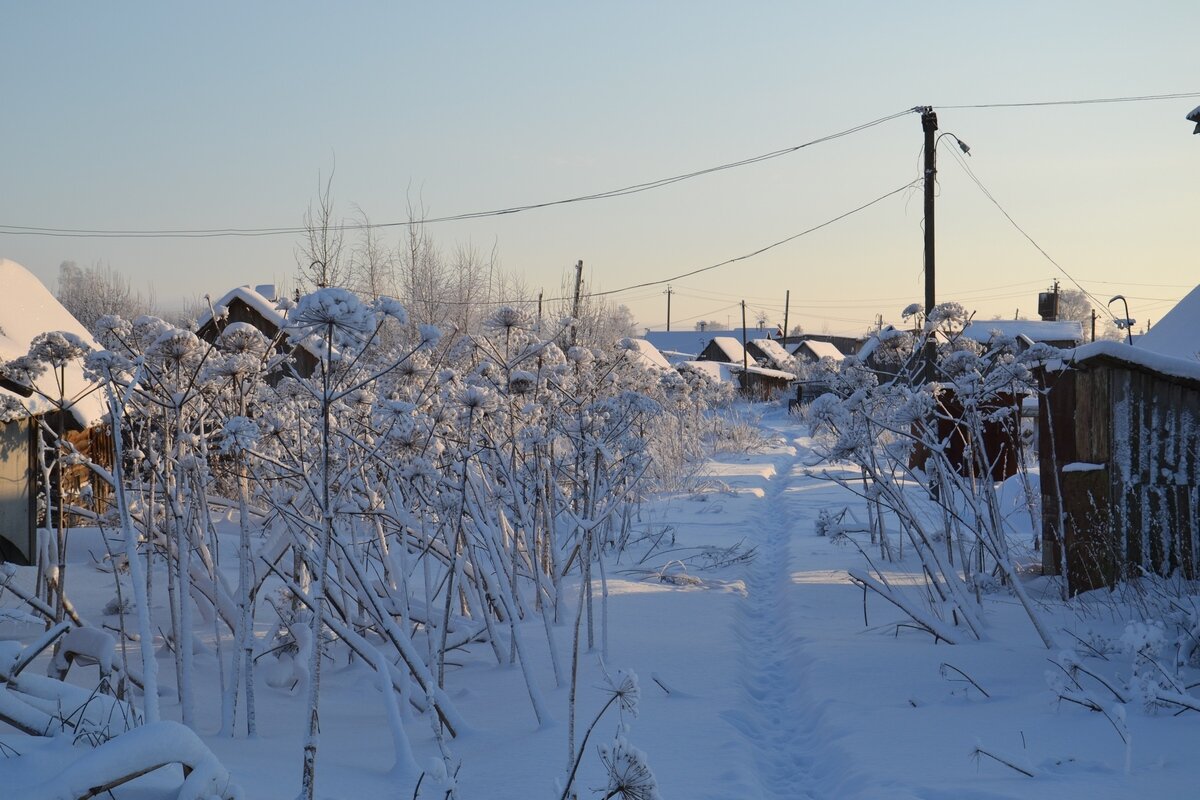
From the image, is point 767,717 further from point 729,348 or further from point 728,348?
point 729,348

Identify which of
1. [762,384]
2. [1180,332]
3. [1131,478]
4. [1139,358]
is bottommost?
[1131,478]

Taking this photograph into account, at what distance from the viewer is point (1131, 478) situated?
644 cm

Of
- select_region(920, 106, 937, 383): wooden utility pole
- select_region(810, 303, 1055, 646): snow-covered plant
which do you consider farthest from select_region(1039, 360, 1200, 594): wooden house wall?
select_region(920, 106, 937, 383): wooden utility pole

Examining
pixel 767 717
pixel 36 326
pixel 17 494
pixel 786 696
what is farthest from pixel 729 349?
pixel 767 717

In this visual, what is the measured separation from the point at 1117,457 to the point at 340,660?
4.96 m

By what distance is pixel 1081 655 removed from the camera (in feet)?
16.3

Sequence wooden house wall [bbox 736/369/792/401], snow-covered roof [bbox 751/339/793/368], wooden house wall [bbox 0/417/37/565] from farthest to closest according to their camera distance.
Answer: snow-covered roof [bbox 751/339/793/368], wooden house wall [bbox 736/369/792/401], wooden house wall [bbox 0/417/37/565]

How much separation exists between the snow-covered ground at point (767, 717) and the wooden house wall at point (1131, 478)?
1.24 ft

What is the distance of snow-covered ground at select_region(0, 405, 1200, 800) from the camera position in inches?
139

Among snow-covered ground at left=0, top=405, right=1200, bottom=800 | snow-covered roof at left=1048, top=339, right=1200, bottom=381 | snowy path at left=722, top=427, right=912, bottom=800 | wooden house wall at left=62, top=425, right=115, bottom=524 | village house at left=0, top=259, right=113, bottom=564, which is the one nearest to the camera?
snow-covered ground at left=0, top=405, right=1200, bottom=800

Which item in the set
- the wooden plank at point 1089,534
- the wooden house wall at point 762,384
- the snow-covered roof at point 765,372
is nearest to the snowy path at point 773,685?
the wooden plank at point 1089,534

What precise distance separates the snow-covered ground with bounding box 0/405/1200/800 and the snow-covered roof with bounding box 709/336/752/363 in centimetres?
5974

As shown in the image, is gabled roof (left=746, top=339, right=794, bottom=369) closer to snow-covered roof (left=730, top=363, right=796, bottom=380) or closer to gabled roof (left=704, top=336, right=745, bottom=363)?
gabled roof (left=704, top=336, right=745, bottom=363)

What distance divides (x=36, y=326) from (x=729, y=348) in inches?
2345
